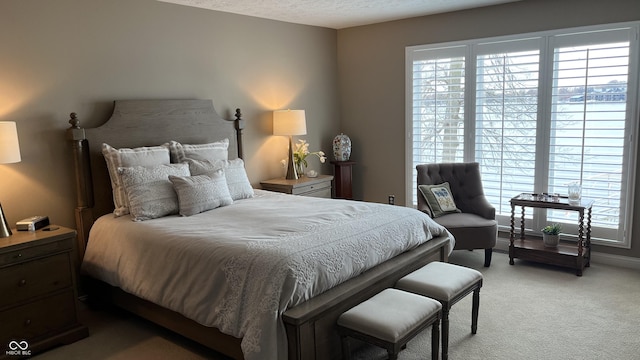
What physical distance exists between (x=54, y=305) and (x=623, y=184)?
15.0 ft

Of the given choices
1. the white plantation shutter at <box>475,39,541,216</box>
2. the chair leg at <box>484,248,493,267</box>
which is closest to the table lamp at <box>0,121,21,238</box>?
the chair leg at <box>484,248,493,267</box>

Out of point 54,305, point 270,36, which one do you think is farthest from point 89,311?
point 270,36

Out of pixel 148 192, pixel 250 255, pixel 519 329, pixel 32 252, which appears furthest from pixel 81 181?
pixel 519 329

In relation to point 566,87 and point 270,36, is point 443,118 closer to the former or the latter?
point 566,87

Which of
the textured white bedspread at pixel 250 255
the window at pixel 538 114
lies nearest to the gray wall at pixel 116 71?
the textured white bedspread at pixel 250 255

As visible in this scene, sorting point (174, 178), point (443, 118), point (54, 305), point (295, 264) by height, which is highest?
point (443, 118)

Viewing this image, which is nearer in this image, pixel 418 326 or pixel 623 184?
pixel 418 326

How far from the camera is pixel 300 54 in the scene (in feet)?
18.2

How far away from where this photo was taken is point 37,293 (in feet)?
9.96

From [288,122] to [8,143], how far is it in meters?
2.65

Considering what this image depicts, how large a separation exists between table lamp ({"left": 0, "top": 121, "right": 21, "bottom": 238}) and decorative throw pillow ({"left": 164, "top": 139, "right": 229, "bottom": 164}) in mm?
1186

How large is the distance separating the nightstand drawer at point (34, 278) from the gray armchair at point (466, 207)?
10.0 feet

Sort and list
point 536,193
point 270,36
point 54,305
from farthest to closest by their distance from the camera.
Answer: point 270,36 < point 536,193 < point 54,305

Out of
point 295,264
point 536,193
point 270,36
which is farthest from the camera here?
point 270,36
